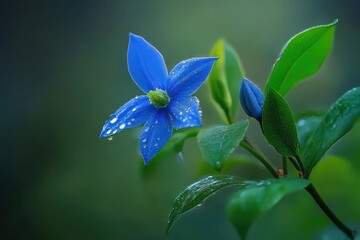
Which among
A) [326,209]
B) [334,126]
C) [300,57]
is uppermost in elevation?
[300,57]

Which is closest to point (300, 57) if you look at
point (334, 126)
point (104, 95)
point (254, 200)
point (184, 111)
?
point (334, 126)

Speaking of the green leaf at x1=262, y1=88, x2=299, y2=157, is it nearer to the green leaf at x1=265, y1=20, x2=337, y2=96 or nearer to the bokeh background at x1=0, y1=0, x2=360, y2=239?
A: the green leaf at x1=265, y1=20, x2=337, y2=96

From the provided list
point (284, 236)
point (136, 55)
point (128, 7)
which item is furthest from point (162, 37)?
point (136, 55)

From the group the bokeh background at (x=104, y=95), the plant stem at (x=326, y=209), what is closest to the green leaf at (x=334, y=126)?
the plant stem at (x=326, y=209)

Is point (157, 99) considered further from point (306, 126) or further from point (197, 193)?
point (306, 126)

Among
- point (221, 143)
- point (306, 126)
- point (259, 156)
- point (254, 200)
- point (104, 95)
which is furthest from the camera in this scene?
point (104, 95)

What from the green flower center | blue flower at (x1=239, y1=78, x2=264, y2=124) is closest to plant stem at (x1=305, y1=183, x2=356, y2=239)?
blue flower at (x1=239, y1=78, x2=264, y2=124)

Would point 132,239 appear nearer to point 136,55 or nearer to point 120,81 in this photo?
point 120,81

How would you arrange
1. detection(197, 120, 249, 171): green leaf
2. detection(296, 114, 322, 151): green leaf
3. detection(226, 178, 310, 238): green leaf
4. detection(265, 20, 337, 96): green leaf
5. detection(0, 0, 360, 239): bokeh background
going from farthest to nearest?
detection(0, 0, 360, 239): bokeh background < detection(296, 114, 322, 151): green leaf < detection(265, 20, 337, 96): green leaf < detection(197, 120, 249, 171): green leaf < detection(226, 178, 310, 238): green leaf
